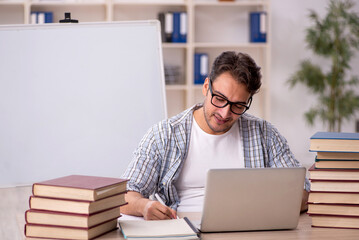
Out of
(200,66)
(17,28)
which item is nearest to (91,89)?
(17,28)

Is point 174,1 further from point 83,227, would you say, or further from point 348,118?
point 83,227

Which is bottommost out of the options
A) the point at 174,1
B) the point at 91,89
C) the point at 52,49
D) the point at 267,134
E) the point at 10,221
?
the point at 10,221

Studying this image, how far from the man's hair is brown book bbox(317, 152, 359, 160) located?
46 centimetres

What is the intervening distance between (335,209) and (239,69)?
2.07 feet

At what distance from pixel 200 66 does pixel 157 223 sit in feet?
13.2

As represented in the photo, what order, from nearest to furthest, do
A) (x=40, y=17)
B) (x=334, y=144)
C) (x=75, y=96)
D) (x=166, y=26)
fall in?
1. (x=334, y=144)
2. (x=75, y=96)
3. (x=40, y=17)
4. (x=166, y=26)

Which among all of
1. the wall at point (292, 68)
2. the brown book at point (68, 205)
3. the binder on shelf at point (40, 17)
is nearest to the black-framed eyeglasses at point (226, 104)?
the brown book at point (68, 205)

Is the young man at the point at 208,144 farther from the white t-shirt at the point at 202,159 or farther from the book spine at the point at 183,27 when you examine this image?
the book spine at the point at 183,27

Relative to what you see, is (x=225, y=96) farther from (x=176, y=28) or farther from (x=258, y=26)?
(x=258, y=26)

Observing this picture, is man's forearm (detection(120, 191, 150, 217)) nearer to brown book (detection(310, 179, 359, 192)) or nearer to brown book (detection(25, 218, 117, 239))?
brown book (detection(25, 218, 117, 239))

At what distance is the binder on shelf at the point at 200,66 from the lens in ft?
17.6

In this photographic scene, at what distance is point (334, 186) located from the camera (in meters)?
1.55

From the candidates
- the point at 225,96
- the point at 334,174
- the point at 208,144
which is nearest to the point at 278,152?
the point at 208,144

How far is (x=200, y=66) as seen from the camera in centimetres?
539
